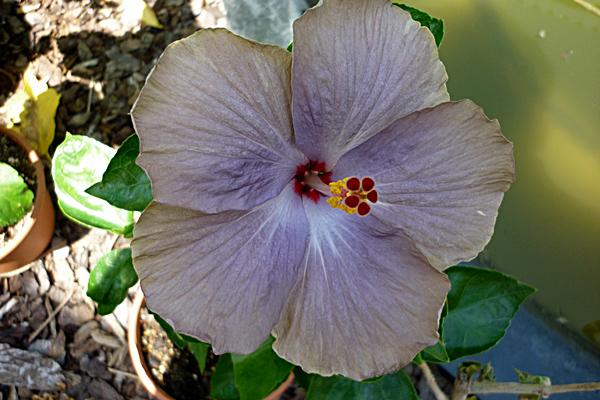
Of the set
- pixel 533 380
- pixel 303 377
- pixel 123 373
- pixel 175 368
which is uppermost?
pixel 533 380

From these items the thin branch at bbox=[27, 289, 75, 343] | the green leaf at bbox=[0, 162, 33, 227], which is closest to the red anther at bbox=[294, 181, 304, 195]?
the green leaf at bbox=[0, 162, 33, 227]

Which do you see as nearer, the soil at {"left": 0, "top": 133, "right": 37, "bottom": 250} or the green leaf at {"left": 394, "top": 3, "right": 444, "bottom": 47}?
the green leaf at {"left": 394, "top": 3, "right": 444, "bottom": 47}

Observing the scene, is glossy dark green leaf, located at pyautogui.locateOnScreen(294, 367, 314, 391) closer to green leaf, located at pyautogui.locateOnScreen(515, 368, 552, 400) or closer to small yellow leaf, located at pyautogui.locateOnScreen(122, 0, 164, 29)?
green leaf, located at pyautogui.locateOnScreen(515, 368, 552, 400)

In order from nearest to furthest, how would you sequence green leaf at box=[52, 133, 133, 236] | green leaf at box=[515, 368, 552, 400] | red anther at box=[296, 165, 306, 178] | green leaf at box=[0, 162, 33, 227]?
1. red anther at box=[296, 165, 306, 178]
2. green leaf at box=[515, 368, 552, 400]
3. green leaf at box=[52, 133, 133, 236]
4. green leaf at box=[0, 162, 33, 227]

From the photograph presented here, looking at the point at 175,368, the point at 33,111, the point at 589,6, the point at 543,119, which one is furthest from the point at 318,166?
the point at 33,111

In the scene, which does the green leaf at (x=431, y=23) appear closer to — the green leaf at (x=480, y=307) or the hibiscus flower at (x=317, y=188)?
the hibiscus flower at (x=317, y=188)

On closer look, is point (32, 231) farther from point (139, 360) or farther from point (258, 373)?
point (258, 373)

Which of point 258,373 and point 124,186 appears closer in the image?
point 124,186

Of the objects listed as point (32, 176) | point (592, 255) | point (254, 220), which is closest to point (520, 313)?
point (592, 255)
